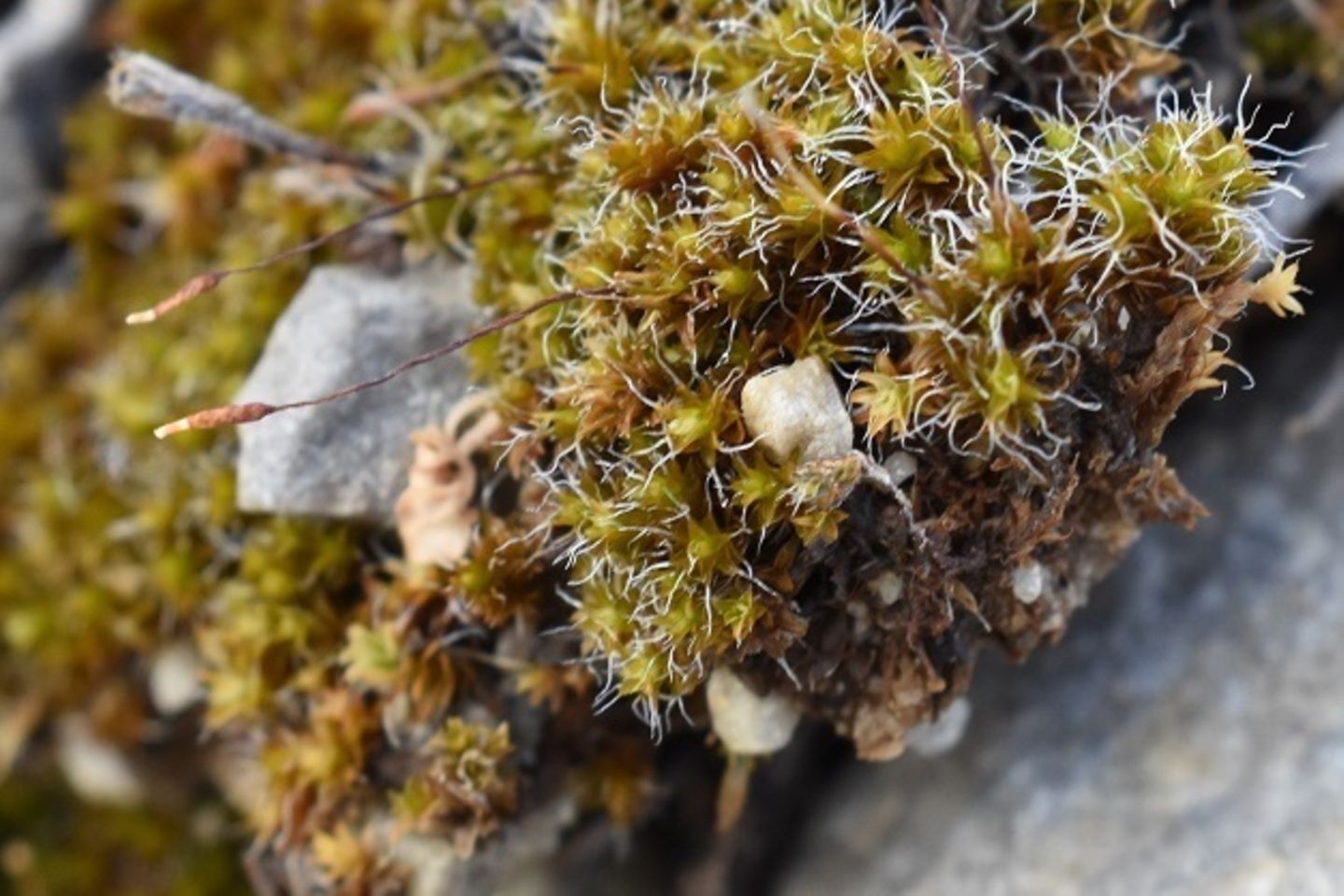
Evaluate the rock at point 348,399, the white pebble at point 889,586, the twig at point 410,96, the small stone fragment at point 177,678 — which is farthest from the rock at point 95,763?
the white pebble at point 889,586

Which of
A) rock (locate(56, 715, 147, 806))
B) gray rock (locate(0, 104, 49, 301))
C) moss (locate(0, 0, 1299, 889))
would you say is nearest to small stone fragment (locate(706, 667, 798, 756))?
moss (locate(0, 0, 1299, 889))

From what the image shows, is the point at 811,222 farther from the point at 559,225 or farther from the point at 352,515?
the point at 352,515

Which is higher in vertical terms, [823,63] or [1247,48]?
[823,63]

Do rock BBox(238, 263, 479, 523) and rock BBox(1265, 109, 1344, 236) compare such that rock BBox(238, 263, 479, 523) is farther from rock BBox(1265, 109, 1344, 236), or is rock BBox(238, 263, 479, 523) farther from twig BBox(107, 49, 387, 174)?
rock BBox(1265, 109, 1344, 236)

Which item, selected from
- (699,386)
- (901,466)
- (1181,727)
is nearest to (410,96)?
(699,386)

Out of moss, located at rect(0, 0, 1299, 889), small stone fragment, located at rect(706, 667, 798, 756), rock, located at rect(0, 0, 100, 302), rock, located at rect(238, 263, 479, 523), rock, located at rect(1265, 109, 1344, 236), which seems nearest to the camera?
moss, located at rect(0, 0, 1299, 889)

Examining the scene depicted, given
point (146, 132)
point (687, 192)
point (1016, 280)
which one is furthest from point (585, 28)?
point (146, 132)

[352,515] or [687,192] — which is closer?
[687,192]
